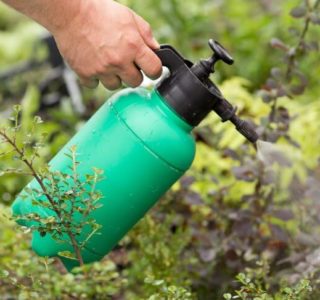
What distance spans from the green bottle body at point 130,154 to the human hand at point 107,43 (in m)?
→ 0.08

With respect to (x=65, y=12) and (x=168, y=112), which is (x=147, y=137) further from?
(x=65, y=12)

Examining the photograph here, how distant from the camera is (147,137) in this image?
1.81 m

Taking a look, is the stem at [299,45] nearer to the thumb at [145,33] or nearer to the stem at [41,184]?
the thumb at [145,33]

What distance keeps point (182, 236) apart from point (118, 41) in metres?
0.79

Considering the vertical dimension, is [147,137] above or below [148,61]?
below

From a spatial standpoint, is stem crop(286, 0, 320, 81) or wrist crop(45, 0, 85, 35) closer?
wrist crop(45, 0, 85, 35)

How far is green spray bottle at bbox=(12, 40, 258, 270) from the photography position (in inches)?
71.6

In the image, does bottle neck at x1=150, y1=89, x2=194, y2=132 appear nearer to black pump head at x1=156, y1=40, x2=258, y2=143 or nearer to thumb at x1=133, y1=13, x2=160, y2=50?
black pump head at x1=156, y1=40, x2=258, y2=143

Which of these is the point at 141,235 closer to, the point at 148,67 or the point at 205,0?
the point at 148,67

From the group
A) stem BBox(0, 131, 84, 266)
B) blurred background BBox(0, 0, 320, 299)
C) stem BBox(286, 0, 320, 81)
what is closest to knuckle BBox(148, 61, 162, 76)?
stem BBox(0, 131, 84, 266)

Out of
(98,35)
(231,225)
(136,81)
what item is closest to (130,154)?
(136,81)

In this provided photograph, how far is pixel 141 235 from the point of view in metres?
2.30

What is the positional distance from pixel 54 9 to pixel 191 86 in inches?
15.0

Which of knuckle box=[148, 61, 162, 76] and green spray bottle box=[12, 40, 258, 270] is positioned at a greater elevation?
knuckle box=[148, 61, 162, 76]
